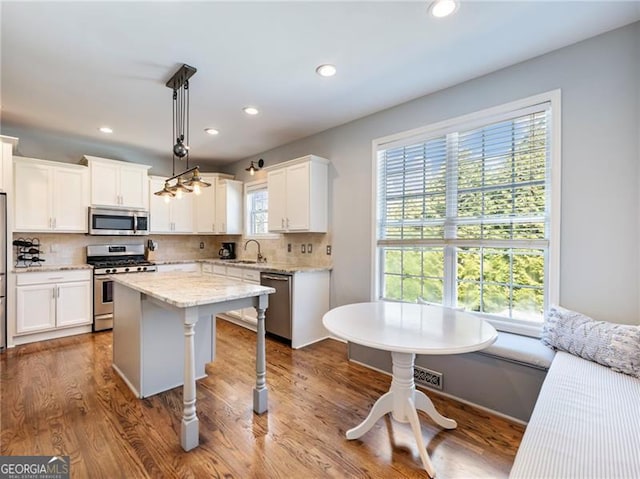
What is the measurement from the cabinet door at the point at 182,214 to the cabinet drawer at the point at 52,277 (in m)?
1.51

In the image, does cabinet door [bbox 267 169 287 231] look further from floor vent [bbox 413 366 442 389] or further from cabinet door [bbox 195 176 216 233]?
floor vent [bbox 413 366 442 389]

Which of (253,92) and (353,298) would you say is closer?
(253,92)

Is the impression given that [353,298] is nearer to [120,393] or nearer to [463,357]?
[463,357]

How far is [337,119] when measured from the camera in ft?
11.8

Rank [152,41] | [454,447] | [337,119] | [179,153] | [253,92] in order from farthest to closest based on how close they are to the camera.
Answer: [337,119], [253,92], [179,153], [152,41], [454,447]

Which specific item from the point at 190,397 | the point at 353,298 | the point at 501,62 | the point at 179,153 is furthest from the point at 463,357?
the point at 179,153

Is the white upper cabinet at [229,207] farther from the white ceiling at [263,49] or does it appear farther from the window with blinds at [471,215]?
the window with blinds at [471,215]

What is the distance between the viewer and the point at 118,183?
4449 mm

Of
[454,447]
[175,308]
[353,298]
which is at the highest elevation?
[175,308]

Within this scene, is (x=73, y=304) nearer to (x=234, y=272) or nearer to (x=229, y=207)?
(x=234, y=272)

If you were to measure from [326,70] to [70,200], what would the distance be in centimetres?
388

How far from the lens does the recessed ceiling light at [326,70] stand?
8.06 feet

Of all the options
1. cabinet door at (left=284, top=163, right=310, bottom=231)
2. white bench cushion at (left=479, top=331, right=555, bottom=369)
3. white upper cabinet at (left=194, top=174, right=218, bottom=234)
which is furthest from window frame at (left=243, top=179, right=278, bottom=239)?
white bench cushion at (left=479, top=331, right=555, bottom=369)

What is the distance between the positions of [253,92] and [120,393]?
9.42ft
